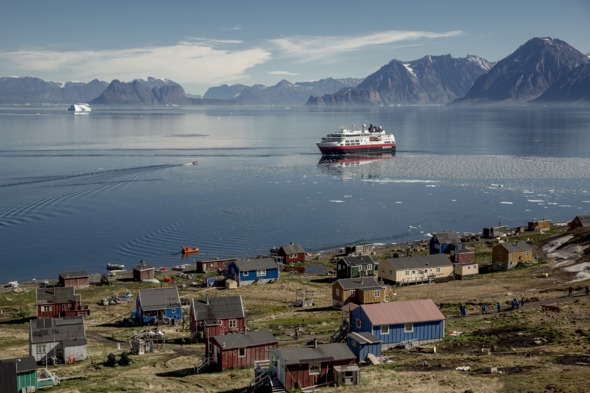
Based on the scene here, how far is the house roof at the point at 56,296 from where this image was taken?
168ft

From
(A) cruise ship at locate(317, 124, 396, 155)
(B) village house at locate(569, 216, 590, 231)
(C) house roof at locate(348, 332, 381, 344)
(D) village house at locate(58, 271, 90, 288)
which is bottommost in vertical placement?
(D) village house at locate(58, 271, 90, 288)

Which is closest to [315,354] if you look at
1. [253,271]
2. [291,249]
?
[253,271]

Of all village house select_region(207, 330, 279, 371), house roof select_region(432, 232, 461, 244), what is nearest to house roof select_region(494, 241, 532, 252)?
house roof select_region(432, 232, 461, 244)

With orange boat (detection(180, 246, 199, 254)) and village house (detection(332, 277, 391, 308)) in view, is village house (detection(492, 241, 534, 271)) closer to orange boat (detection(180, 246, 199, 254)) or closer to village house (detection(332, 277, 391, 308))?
village house (detection(332, 277, 391, 308))

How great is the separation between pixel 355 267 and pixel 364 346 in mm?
25868

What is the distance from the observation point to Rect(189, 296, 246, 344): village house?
4397 centimetres

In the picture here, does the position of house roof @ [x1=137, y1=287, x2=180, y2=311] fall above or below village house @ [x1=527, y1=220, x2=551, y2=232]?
below

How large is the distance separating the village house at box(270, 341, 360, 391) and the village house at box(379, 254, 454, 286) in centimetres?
2771

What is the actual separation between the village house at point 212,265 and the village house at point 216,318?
22.3 metres

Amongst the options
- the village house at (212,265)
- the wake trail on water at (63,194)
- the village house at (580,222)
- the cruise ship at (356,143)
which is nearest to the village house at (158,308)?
the village house at (212,265)

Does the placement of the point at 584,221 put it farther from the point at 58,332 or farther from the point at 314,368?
the point at 58,332

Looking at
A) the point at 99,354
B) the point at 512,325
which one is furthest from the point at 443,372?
the point at 99,354

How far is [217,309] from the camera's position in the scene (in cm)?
4497

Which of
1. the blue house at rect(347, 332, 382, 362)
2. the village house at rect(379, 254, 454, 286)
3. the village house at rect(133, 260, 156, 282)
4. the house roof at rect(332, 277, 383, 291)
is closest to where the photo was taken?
the blue house at rect(347, 332, 382, 362)
